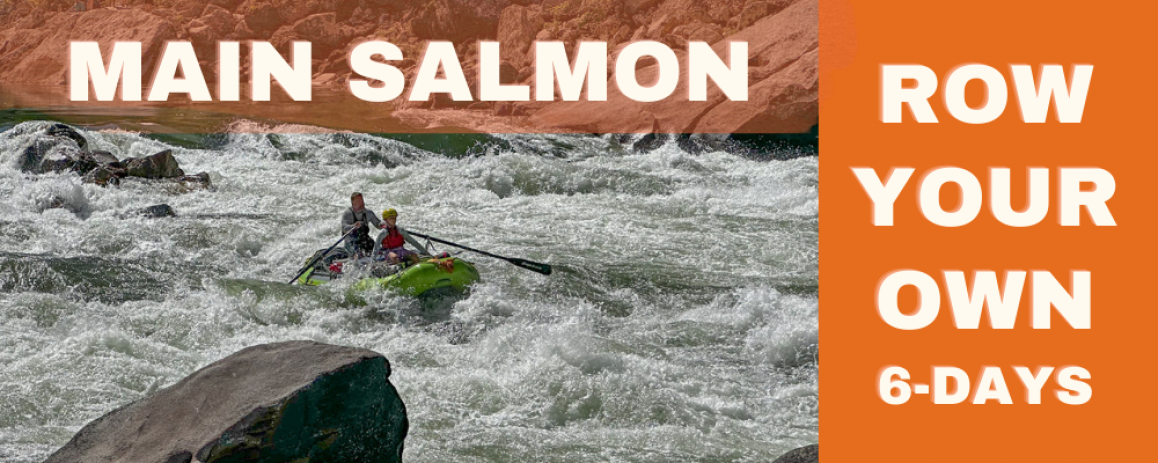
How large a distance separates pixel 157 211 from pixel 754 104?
9.57 meters

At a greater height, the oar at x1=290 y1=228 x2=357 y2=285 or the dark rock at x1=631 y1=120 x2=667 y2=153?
the dark rock at x1=631 y1=120 x2=667 y2=153

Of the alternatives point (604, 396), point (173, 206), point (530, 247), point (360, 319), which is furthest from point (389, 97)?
point (604, 396)

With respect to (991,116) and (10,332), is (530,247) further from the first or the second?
(991,116)

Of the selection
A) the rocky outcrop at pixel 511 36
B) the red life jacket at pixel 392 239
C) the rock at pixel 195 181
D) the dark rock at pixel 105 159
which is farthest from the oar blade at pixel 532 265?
the rocky outcrop at pixel 511 36

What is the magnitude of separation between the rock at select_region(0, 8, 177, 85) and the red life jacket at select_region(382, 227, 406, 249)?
2388 cm

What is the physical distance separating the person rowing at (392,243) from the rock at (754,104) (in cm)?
897

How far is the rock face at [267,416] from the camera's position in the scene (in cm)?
473

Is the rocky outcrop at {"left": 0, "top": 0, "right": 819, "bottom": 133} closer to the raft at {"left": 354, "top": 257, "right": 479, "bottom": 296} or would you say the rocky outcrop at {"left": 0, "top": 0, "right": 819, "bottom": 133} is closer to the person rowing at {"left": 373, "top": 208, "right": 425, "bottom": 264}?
the person rowing at {"left": 373, "top": 208, "right": 425, "bottom": 264}

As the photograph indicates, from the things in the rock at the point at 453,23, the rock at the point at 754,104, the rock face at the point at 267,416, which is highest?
the rock at the point at 453,23

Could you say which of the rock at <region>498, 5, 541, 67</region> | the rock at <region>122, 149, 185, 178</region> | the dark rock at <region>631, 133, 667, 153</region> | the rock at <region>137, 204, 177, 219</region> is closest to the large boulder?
the rock at <region>122, 149, 185, 178</region>

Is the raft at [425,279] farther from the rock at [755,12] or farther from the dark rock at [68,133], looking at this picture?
the rock at [755,12]

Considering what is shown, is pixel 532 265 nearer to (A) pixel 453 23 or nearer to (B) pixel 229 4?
(A) pixel 453 23

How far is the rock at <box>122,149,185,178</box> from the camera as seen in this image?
14.9 meters

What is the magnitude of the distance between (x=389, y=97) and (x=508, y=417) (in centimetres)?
1921
